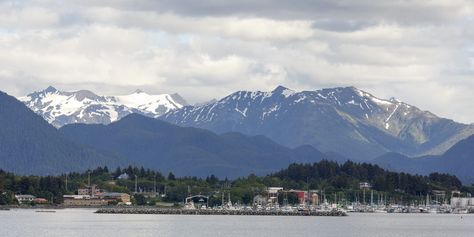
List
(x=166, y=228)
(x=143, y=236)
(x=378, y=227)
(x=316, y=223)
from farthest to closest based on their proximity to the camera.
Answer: (x=316, y=223) < (x=378, y=227) < (x=166, y=228) < (x=143, y=236)

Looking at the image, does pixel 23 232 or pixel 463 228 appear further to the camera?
pixel 463 228

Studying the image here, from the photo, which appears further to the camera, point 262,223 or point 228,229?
point 262,223

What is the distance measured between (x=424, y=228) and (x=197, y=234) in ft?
126

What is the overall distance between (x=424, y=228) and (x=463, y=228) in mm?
5752

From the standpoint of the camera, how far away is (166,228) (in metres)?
146

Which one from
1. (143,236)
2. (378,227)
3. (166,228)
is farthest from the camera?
(378,227)

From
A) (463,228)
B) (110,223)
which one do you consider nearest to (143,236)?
(110,223)

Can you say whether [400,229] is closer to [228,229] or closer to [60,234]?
[228,229]

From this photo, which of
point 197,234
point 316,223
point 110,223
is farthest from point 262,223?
point 197,234

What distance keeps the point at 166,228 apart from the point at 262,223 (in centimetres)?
2119

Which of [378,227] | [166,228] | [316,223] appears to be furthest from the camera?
[316,223]

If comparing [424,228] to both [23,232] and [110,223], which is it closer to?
[110,223]

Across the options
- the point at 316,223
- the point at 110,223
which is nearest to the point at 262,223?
the point at 316,223

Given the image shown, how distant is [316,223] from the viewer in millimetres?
169750
